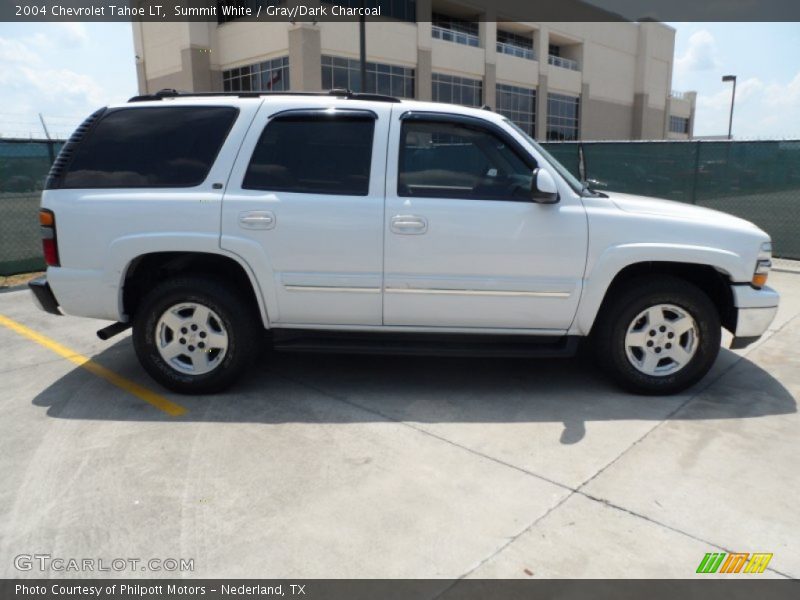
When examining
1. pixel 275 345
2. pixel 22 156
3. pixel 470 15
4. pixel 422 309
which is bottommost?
pixel 275 345

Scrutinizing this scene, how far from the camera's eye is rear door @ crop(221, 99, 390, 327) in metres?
4.24

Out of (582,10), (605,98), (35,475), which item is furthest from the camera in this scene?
(605,98)

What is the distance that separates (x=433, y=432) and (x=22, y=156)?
841 centimetres

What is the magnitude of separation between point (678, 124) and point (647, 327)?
7662 centimetres

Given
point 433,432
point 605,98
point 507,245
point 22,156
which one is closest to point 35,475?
point 433,432

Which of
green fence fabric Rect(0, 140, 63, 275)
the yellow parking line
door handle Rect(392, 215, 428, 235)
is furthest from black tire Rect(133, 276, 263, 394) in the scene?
green fence fabric Rect(0, 140, 63, 275)

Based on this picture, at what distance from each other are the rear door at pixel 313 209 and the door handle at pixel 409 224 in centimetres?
11

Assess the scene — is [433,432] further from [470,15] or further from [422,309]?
[470,15]

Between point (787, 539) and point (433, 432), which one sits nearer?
point (787, 539)

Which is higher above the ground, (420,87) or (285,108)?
(420,87)

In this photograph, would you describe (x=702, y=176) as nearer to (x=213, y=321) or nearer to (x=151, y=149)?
(x=213, y=321)

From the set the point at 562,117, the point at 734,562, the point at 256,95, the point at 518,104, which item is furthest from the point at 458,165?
the point at 562,117

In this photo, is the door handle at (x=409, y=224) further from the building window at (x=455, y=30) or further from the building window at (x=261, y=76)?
the building window at (x=455, y=30)

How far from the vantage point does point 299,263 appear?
4.30 meters
